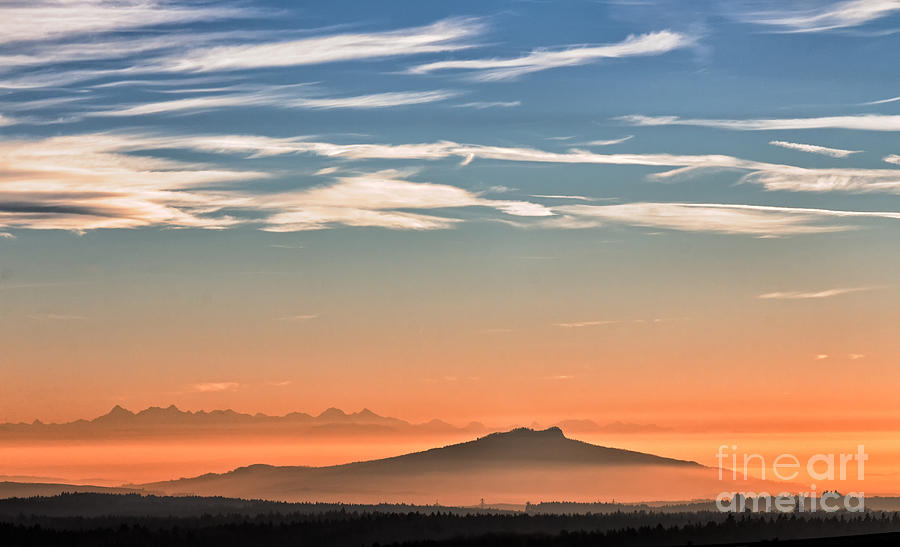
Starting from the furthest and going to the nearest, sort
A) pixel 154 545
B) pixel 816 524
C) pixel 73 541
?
pixel 73 541 < pixel 154 545 < pixel 816 524

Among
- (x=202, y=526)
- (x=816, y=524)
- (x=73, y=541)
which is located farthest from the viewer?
(x=202, y=526)

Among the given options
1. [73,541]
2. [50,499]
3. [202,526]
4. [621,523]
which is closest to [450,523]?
[621,523]

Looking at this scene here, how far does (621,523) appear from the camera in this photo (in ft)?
338

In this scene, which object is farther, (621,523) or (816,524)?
(621,523)

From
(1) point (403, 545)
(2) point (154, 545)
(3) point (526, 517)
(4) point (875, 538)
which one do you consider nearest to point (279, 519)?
(3) point (526, 517)

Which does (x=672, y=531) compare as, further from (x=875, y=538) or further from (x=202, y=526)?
(x=202, y=526)

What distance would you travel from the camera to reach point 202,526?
352 feet

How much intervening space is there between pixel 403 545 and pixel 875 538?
79.3 feet

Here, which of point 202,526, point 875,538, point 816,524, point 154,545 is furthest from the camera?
point 202,526

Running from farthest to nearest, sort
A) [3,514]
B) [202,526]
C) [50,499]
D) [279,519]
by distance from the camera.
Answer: [50,499]
[3,514]
[279,519]
[202,526]

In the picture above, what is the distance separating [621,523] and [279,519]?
106ft

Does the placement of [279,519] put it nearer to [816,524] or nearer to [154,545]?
[154,545]

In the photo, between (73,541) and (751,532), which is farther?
(73,541)

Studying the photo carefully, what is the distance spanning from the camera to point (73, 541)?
9694 cm
